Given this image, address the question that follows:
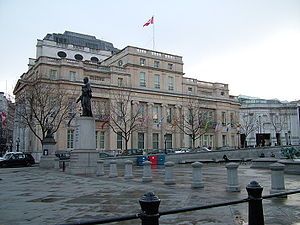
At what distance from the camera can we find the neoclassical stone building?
48.6m

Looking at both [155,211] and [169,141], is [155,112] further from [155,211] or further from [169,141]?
[155,211]

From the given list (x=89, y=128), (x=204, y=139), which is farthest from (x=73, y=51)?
(x=89, y=128)

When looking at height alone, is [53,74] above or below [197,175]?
above

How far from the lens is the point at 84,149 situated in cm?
2244

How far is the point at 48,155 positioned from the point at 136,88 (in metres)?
25.3

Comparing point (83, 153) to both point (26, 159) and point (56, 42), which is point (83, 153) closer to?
point (26, 159)

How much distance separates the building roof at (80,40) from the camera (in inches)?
2707

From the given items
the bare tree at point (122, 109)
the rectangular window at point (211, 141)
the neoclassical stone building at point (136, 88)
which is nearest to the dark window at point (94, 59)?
the neoclassical stone building at point (136, 88)

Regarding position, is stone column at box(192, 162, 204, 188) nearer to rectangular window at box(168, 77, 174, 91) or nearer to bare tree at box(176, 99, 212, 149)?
bare tree at box(176, 99, 212, 149)

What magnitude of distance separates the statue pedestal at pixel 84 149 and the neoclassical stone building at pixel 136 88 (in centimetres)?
2155

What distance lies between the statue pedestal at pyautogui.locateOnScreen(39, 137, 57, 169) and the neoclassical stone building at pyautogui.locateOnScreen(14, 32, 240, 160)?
453 inches

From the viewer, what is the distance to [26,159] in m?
35.9

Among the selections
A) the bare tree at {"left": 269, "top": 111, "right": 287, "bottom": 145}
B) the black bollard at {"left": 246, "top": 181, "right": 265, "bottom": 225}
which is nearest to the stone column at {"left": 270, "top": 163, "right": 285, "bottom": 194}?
the black bollard at {"left": 246, "top": 181, "right": 265, "bottom": 225}

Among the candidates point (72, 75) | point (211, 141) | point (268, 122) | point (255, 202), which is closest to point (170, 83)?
point (211, 141)
